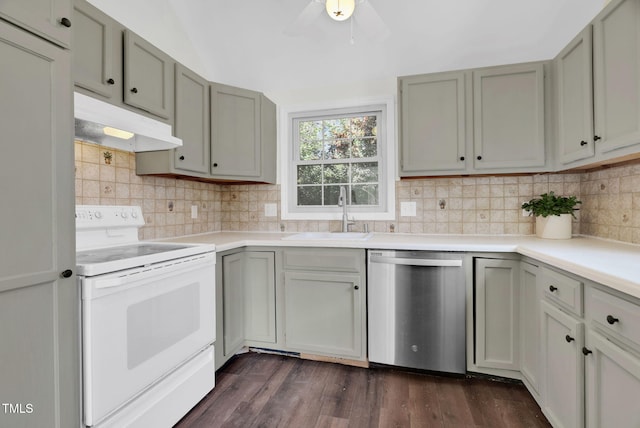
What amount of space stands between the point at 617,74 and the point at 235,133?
2.39 meters

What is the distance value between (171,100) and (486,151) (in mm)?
2236

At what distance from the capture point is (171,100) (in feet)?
6.73

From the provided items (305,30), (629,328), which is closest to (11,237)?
(305,30)

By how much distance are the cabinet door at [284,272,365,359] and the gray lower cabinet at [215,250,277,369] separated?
0.46 feet

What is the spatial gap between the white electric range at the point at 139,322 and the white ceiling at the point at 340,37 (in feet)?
4.90

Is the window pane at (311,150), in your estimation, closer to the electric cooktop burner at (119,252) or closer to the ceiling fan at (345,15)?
the ceiling fan at (345,15)

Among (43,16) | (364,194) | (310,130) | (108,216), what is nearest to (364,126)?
(310,130)

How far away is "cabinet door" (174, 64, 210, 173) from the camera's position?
211 cm

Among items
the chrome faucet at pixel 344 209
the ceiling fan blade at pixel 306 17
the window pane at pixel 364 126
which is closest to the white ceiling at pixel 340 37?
the ceiling fan blade at pixel 306 17

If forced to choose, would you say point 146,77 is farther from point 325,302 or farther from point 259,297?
point 325,302

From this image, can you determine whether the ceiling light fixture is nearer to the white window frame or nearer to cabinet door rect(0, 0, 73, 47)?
cabinet door rect(0, 0, 73, 47)

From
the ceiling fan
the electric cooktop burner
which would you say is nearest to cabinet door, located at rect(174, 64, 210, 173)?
the electric cooktop burner

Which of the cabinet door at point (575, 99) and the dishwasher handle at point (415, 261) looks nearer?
the cabinet door at point (575, 99)

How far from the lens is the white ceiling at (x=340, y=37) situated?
2.20 m
